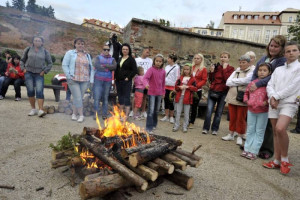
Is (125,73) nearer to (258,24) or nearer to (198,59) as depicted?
(198,59)

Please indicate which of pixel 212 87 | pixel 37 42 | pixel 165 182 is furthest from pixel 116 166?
pixel 37 42

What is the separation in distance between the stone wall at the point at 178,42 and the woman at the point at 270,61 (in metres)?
4.95

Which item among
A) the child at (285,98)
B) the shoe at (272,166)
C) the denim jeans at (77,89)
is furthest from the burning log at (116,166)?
the denim jeans at (77,89)

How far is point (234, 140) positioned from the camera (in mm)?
5449

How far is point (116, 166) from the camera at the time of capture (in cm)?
241

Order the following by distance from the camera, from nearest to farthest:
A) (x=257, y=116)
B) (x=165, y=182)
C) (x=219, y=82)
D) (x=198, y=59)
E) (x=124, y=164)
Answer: (x=124, y=164)
(x=165, y=182)
(x=257, y=116)
(x=219, y=82)
(x=198, y=59)

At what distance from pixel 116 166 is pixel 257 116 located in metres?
3.15

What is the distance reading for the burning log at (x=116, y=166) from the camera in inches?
86.1

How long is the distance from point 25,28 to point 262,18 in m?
59.4

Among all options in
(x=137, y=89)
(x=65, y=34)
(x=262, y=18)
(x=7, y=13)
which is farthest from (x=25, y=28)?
(x=262, y=18)

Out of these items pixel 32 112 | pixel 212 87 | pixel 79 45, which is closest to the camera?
pixel 212 87

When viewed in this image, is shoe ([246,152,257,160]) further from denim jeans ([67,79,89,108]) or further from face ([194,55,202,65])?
denim jeans ([67,79,89,108])

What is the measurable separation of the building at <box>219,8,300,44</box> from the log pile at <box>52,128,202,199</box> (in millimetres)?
63996

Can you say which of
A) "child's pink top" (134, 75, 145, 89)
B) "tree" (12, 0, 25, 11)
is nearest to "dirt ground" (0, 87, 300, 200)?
"child's pink top" (134, 75, 145, 89)
